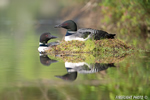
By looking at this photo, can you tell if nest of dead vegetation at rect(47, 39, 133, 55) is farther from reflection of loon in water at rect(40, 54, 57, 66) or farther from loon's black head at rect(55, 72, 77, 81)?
loon's black head at rect(55, 72, 77, 81)

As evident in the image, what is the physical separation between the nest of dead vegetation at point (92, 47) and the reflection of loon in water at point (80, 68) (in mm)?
1638

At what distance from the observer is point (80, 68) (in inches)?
296

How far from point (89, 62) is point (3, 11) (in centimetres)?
2650

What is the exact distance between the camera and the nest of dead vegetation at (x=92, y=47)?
32.0 ft

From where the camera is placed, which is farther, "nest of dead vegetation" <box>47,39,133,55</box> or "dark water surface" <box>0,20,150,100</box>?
"nest of dead vegetation" <box>47,39,133,55</box>

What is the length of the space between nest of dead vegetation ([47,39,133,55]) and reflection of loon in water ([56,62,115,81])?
1638mm

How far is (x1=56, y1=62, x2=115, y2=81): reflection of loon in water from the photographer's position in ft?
22.2

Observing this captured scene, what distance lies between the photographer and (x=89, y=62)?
27.0 ft

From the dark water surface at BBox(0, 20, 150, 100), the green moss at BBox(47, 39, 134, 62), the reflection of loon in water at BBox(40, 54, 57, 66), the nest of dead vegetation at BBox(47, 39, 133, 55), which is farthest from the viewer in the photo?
the nest of dead vegetation at BBox(47, 39, 133, 55)

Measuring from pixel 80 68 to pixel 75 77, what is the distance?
80 centimetres

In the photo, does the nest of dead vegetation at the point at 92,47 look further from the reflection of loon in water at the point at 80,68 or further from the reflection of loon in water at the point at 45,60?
the reflection of loon in water at the point at 80,68

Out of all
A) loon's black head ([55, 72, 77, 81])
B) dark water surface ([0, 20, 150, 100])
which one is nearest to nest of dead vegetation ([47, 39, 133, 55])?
dark water surface ([0, 20, 150, 100])

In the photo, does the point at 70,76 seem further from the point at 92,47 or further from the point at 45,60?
the point at 92,47

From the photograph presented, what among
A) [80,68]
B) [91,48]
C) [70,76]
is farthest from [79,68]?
[91,48]
